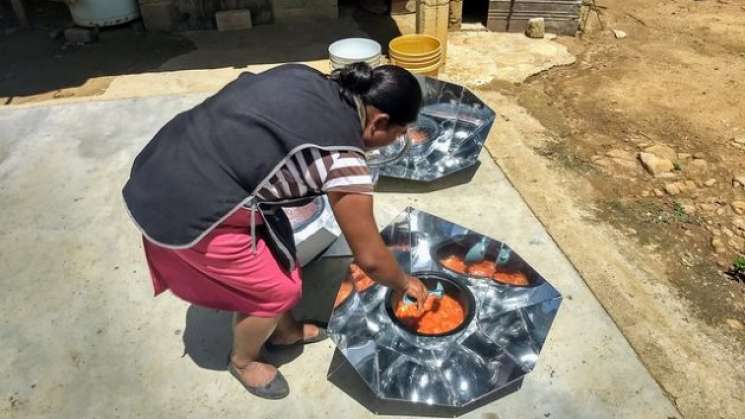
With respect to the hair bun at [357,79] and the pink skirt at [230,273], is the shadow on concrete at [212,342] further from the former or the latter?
the hair bun at [357,79]

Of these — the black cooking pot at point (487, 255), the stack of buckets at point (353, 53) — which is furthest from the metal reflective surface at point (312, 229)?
the stack of buckets at point (353, 53)

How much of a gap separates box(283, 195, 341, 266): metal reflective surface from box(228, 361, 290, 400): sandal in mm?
603

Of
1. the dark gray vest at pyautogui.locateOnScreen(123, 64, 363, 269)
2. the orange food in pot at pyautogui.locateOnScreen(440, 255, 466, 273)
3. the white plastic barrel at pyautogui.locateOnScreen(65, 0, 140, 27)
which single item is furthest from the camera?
the white plastic barrel at pyautogui.locateOnScreen(65, 0, 140, 27)

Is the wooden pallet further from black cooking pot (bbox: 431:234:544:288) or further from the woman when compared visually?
the woman

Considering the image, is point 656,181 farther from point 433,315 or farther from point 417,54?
point 433,315

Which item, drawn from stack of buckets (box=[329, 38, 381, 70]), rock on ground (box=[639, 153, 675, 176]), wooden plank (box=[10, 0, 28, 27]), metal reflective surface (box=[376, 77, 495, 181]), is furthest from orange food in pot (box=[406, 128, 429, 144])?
wooden plank (box=[10, 0, 28, 27])

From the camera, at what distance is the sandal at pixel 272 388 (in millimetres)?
2150

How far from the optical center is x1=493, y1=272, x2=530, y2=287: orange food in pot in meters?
2.42

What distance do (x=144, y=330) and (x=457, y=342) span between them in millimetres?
1396

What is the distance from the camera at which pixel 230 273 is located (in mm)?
1784

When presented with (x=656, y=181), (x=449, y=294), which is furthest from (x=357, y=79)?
(x=656, y=181)

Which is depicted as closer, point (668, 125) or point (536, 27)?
point (668, 125)

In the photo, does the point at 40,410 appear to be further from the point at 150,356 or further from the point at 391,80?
the point at 391,80

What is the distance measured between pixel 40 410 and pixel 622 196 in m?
3.30
